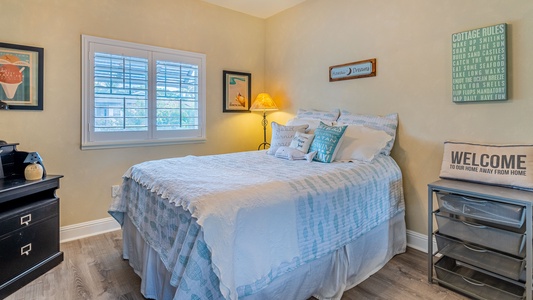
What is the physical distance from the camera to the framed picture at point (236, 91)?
3.79 meters

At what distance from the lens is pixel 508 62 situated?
2.00 meters

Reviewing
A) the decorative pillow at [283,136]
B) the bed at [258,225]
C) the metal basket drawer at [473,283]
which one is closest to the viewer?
the bed at [258,225]

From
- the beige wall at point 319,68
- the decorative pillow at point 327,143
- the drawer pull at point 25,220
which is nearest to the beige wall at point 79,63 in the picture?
the beige wall at point 319,68

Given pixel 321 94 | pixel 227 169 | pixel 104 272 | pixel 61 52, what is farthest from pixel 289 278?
pixel 61 52

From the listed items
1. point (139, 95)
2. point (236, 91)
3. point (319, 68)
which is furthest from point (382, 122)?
point (139, 95)

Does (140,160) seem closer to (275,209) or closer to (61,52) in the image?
(61,52)

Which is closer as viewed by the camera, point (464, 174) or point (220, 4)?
point (464, 174)

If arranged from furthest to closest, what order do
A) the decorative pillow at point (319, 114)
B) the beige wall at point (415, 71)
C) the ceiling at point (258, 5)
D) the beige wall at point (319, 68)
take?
the ceiling at point (258, 5), the decorative pillow at point (319, 114), the beige wall at point (319, 68), the beige wall at point (415, 71)

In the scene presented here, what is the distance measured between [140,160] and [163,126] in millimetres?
460

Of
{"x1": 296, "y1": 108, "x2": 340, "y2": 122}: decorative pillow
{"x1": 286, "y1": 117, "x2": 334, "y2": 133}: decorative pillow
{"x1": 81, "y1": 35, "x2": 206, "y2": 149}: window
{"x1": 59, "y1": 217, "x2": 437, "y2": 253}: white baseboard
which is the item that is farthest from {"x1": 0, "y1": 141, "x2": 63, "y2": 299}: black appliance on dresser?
{"x1": 296, "y1": 108, "x2": 340, "y2": 122}: decorative pillow

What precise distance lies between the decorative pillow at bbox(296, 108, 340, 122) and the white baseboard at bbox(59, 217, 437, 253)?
134 cm

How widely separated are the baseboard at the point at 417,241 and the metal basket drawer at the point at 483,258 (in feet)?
1.71

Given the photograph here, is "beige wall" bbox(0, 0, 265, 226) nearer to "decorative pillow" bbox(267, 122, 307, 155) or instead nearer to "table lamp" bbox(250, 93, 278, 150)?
"table lamp" bbox(250, 93, 278, 150)

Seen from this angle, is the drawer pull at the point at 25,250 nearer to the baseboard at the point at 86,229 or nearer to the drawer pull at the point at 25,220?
the drawer pull at the point at 25,220
